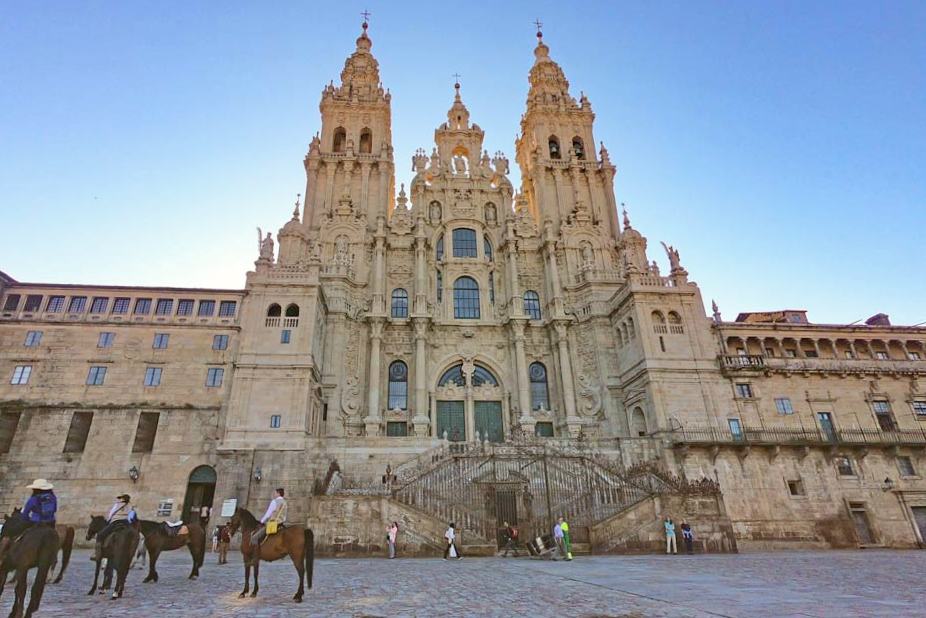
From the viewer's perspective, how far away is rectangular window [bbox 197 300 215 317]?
100ft

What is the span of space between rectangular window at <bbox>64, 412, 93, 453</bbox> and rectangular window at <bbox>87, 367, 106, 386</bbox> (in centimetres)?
172

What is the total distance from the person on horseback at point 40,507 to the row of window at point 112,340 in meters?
23.0

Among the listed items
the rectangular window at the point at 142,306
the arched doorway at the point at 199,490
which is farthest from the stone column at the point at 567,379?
the rectangular window at the point at 142,306

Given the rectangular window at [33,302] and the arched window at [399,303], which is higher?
the arched window at [399,303]

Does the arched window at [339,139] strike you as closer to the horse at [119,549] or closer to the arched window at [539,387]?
the arched window at [539,387]

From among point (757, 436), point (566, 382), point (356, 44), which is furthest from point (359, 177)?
point (757, 436)

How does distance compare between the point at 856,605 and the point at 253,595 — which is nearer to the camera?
the point at 856,605

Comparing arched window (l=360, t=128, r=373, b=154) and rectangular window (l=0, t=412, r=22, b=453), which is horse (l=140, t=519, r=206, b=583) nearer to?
rectangular window (l=0, t=412, r=22, b=453)

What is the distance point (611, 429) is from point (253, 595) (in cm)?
2805

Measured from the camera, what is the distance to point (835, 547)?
2652cm

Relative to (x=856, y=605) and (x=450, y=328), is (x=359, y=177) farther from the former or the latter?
(x=856, y=605)

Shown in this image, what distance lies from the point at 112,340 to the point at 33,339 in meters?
4.15

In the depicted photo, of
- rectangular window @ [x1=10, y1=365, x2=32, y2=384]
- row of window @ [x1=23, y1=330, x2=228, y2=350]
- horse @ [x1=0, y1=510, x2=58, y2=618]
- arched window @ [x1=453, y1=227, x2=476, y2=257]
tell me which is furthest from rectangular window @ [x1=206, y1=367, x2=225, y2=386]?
horse @ [x1=0, y1=510, x2=58, y2=618]

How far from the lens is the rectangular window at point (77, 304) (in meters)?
29.7
